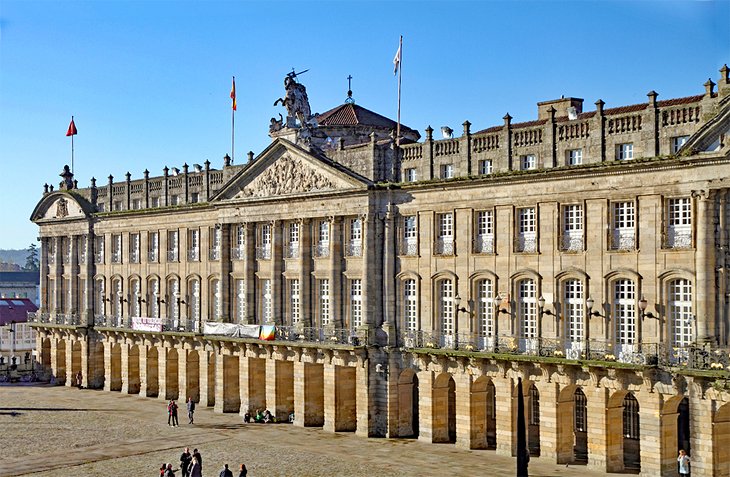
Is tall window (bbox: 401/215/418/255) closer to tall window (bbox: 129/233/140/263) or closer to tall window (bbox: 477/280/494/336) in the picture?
tall window (bbox: 477/280/494/336)

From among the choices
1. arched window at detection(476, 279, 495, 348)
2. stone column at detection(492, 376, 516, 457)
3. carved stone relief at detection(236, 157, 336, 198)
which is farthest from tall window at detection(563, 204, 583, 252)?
carved stone relief at detection(236, 157, 336, 198)

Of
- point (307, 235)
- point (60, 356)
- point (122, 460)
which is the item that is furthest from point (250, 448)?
point (60, 356)

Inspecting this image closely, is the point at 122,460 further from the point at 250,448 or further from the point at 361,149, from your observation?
the point at 361,149

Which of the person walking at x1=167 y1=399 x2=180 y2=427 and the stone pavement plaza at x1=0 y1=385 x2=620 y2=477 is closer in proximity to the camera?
the stone pavement plaza at x1=0 y1=385 x2=620 y2=477

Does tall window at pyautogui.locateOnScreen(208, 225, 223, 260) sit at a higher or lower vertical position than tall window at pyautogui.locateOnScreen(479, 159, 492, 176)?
lower

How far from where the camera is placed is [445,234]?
49219 millimetres

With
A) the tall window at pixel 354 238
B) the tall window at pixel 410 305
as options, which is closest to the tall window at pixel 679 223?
the tall window at pixel 410 305

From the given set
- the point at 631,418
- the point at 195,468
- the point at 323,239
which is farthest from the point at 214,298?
the point at 195,468

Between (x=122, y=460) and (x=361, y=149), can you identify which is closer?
(x=122, y=460)

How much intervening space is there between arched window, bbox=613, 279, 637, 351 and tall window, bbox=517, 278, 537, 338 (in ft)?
13.4

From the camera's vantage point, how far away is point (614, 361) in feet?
133

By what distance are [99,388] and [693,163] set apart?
48.8m

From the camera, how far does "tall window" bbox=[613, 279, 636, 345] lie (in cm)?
4106

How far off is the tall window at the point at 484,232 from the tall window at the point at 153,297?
28379 mm
